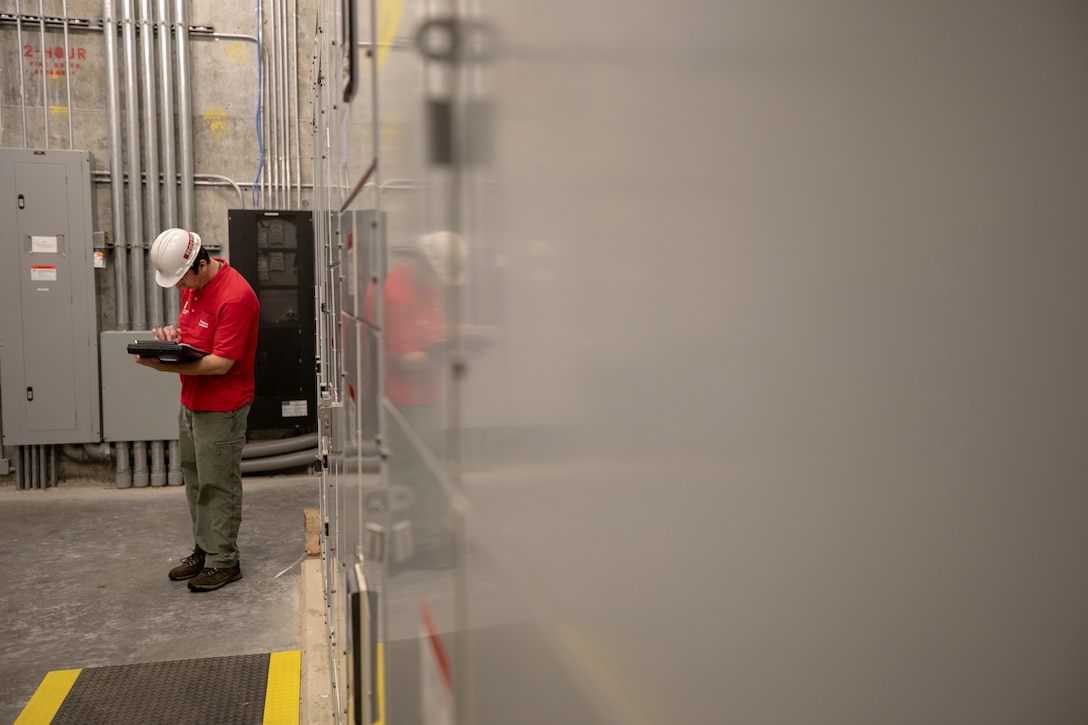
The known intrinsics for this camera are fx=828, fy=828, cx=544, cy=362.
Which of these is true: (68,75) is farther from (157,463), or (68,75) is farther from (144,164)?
(157,463)

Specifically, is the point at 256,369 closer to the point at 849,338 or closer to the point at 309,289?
the point at 309,289

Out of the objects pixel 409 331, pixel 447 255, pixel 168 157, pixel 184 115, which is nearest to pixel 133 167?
pixel 168 157

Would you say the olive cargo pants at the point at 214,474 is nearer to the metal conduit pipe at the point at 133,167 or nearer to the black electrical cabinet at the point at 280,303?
the black electrical cabinet at the point at 280,303

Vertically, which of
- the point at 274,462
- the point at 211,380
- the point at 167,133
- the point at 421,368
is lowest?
the point at 274,462

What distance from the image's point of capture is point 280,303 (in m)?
5.91

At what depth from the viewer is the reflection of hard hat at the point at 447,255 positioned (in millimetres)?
721

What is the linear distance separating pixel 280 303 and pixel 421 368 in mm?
5351

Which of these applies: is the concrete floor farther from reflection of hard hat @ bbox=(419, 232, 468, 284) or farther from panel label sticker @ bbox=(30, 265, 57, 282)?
reflection of hard hat @ bbox=(419, 232, 468, 284)

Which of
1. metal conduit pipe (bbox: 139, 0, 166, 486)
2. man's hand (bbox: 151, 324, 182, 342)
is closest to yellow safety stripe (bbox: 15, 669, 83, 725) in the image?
man's hand (bbox: 151, 324, 182, 342)

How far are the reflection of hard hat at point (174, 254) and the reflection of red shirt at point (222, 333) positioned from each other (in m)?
0.14

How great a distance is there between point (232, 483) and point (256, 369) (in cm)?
187

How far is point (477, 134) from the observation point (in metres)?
0.66

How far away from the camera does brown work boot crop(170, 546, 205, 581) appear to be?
4281 millimetres

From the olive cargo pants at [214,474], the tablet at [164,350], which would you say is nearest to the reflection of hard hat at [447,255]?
the tablet at [164,350]
